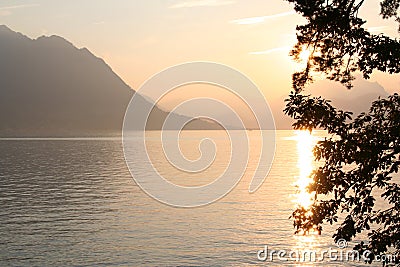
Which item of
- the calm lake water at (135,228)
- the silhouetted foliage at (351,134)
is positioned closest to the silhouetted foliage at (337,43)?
the silhouetted foliage at (351,134)

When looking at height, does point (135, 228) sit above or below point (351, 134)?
below

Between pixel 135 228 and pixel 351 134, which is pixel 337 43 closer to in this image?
pixel 351 134

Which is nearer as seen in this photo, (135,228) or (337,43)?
(337,43)

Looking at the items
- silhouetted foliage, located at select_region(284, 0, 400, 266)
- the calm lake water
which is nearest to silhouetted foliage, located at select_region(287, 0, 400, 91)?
silhouetted foliage, located at select_region(284, 0, 400, 266)

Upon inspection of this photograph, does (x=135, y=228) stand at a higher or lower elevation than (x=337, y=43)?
lower

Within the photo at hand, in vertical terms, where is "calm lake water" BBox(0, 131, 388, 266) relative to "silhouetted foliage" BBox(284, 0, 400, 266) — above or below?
below

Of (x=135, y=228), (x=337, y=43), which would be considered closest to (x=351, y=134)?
(x=337, y=43)

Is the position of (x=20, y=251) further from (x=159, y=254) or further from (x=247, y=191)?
(x=247, y=191)

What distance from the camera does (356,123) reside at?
15.8 m

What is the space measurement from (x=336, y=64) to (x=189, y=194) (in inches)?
2636

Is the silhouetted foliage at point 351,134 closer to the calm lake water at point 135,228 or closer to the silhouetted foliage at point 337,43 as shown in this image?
the silhouetted foliage at point 337,43

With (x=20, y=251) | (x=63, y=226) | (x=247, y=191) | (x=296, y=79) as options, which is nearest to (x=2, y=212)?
(x=63, y=226)

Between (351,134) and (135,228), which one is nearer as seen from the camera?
(351,134)

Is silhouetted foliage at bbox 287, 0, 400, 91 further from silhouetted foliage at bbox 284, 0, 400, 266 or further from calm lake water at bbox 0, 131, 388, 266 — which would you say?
calm lake water at bbox 0, 131, 388, 266
